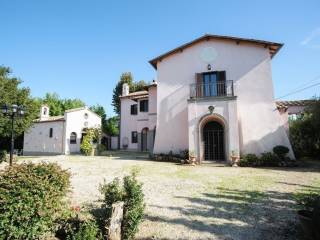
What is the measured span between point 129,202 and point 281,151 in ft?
43.9

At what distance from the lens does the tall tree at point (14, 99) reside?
17.0 m

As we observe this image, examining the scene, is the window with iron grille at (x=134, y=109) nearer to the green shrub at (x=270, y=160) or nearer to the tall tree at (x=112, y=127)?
the tall tree at (x=112, y=127)

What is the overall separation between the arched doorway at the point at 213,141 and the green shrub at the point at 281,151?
11.5ft

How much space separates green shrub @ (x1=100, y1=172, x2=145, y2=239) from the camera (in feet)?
14.6

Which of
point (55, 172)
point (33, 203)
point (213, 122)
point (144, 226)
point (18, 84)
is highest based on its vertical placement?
point (18, 84)

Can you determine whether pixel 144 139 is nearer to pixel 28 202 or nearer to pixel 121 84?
pixel 121 84

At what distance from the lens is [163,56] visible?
19641 mm

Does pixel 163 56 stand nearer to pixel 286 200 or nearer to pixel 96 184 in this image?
pixel 96 184

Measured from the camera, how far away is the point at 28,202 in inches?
160

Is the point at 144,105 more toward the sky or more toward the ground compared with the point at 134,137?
more toward the sky

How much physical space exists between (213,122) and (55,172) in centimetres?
1413

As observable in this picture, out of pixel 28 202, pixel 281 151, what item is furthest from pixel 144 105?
pixel 28 202

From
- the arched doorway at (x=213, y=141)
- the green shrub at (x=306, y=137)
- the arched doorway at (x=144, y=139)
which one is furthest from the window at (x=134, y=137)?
the green shrub at (x=306, y=137)

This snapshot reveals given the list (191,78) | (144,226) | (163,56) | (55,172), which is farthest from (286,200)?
(163,56)
